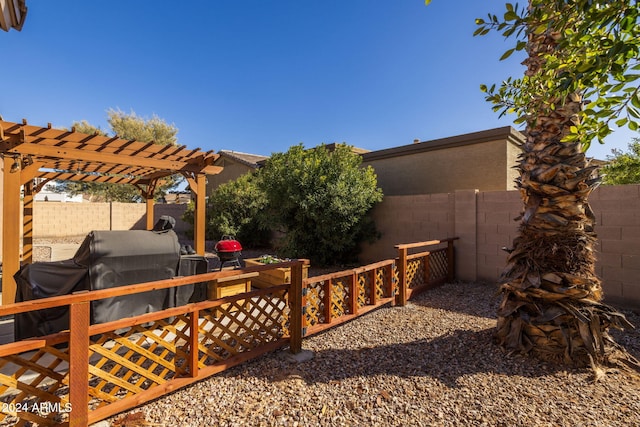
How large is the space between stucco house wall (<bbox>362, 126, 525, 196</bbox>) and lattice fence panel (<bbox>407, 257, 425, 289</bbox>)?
12.1 ft

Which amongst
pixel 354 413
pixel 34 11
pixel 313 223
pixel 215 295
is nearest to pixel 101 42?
pixel 34 11

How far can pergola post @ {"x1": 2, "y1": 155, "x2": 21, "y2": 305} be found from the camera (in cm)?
407

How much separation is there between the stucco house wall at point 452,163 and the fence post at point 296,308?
6766mm

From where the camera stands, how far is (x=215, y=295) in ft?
13.9

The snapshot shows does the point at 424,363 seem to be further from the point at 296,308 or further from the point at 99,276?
the point at 99,276

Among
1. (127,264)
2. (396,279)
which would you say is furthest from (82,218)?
(396,279)

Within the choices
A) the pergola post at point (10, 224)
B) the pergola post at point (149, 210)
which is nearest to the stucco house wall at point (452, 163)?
the pergola post at point (149, 210)

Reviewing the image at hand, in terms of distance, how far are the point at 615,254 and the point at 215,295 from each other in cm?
661

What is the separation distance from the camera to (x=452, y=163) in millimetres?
8859

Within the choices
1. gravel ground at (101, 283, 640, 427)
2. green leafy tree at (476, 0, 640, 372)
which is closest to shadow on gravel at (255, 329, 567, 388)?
gravel ground at (101, 283, 640, 427)

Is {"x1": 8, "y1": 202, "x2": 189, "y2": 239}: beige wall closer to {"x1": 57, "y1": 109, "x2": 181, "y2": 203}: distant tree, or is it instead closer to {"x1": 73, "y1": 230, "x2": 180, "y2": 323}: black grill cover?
{"x1": 57, "y1": 109, "x2": 181, "y2": 203}: distant tree

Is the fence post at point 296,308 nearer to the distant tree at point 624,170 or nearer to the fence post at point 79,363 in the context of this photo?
the fence post at point 79,363

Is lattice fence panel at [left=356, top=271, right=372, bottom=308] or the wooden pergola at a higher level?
the wooden pergola

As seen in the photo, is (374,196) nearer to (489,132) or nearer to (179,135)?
(489,132)
